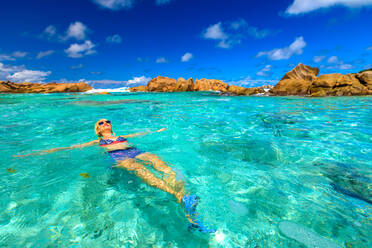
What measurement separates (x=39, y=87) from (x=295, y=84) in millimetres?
66103

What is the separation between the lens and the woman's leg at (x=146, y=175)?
9.37 feet

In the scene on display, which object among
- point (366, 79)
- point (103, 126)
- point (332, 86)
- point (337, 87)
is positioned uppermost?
point (366, 79)

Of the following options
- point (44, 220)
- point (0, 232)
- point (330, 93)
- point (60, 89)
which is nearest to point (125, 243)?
point (44, 220)

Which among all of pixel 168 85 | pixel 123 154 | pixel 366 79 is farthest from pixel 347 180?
pixel 168 85

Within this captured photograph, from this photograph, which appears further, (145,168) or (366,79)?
(366,79)

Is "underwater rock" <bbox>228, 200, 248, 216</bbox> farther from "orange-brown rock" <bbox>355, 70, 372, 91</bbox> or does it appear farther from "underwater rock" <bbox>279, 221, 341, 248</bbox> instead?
"orange-brown rock" <bbox>355, 70, 372, 91</bbox>

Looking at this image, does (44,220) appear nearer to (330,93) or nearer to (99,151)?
(99,151)

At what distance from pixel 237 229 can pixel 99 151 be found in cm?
402

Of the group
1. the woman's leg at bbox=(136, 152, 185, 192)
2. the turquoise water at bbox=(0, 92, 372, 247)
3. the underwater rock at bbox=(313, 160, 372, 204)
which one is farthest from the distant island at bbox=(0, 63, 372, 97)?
the woman's leg at bbox=(136, 152, 185, 192)

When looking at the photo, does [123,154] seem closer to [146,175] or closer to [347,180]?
[146,175]

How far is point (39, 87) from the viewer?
5397 centimetres

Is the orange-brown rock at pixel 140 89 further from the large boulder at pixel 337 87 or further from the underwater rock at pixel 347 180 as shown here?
the underwater rock at pixel 347 180

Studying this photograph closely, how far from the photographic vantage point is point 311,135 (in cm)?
554

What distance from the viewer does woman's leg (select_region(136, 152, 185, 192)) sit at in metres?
2.99
